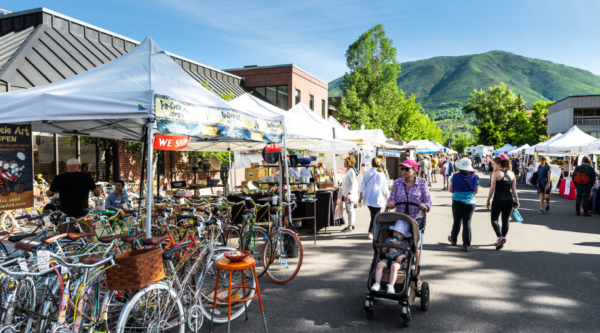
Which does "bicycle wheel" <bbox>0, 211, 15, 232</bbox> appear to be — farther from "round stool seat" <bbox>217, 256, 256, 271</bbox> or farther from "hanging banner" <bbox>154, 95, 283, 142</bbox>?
"round stool seat" <bbox>217, 256, 256, 271</bbox>

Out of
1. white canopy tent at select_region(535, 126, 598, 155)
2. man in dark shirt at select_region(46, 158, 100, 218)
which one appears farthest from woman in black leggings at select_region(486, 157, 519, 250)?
white canopy tent at select_region(535, 126, 598, 155)

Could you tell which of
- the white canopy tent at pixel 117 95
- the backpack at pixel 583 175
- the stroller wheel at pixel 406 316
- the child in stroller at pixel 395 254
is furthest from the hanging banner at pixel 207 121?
the backpack at pixel 583 175

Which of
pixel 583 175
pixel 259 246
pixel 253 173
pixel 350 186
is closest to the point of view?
pixel 259 246

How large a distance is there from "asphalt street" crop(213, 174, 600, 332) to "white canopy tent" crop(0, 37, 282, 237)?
219cm

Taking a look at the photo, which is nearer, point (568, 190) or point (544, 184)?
point (544, 184)

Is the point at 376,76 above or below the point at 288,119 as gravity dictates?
above

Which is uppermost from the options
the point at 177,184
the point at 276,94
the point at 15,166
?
the point at 276,94

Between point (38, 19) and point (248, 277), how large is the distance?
14267 millimetres

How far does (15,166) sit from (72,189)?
1294 mm

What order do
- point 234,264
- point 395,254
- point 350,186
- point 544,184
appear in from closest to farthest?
point 234,264 → point 395,254 → point 350,186 → point 544,184

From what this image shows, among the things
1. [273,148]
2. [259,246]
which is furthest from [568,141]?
[259,246]

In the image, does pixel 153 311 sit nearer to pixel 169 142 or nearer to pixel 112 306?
pixel 112 306

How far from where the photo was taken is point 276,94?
1148 inches

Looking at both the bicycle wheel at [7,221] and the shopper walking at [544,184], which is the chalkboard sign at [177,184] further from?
the shopper walking at [544,184]
